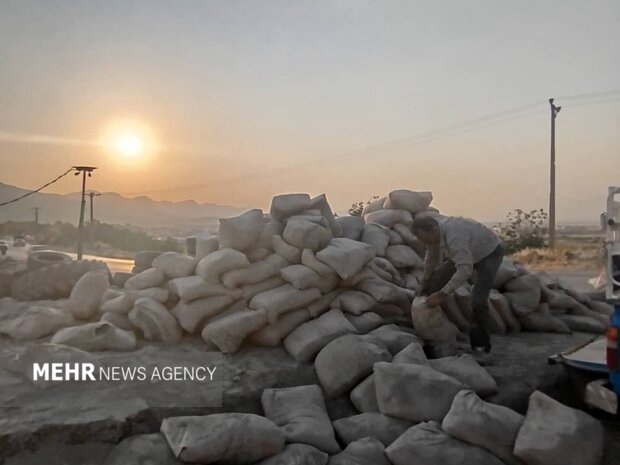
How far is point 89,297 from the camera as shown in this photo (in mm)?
4410

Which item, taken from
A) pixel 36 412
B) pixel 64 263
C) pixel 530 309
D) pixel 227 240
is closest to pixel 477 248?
pixel 530 309

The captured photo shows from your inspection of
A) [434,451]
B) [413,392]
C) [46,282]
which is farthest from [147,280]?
[434,451]

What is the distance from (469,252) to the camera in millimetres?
3699

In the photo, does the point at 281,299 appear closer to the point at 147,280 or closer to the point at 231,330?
the point at 231,330

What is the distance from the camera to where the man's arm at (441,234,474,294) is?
11.7 feet

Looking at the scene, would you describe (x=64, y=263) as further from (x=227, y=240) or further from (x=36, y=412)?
(x=36, y=412)

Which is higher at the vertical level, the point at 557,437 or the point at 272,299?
the point at 272,299

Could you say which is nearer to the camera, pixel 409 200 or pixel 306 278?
pixel 306 278

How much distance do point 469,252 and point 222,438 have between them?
198 cm

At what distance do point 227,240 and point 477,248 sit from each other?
1778 millimetres

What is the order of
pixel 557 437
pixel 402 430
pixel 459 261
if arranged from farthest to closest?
1. pixel 459 261
2. pixel 402 430
3. pixel 557 437

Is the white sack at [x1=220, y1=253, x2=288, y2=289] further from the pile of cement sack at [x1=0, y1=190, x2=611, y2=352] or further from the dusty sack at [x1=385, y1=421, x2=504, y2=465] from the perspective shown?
the dusty sack at [x1=385, y1=421, x2=504, y2=465]

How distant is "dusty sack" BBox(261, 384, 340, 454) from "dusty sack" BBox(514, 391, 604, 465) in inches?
36.3

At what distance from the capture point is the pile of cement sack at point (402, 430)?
2645 millimetres
